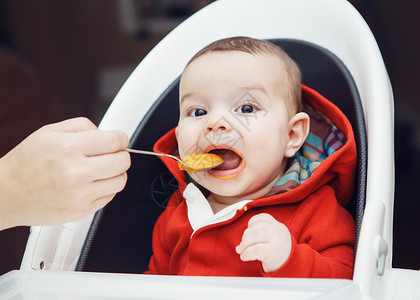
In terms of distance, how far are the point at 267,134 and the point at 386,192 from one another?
0.21 m

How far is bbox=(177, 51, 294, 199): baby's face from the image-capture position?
0.79 metres

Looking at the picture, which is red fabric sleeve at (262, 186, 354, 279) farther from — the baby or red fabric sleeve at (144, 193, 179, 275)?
red fabric sleeve at (144, 193, 179, 275)

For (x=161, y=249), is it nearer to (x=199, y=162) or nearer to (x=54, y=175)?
(x=199, y=162)

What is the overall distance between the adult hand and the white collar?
24 cm

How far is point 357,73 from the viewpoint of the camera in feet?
2.90

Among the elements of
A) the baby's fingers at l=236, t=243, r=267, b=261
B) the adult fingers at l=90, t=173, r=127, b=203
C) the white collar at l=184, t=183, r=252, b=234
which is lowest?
the white collar at l=184, t=183, r=252, b=234

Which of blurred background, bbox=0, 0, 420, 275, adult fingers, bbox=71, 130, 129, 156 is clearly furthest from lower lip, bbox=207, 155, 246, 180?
blurred background, bbox=0, 0, 420, 275

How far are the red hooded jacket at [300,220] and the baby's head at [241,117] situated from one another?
45 millimetres

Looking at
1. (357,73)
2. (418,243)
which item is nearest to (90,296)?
(357,73)

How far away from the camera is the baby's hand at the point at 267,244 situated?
2.10 ft

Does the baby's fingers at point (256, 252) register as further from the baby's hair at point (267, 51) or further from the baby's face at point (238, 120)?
the baby's hair at point (267, 51)

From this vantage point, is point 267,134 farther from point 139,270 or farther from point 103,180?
point 139,270

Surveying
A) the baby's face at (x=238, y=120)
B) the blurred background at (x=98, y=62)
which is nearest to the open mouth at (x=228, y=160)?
the baby's face at (x=238, y=120)

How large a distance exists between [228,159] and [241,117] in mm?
76
